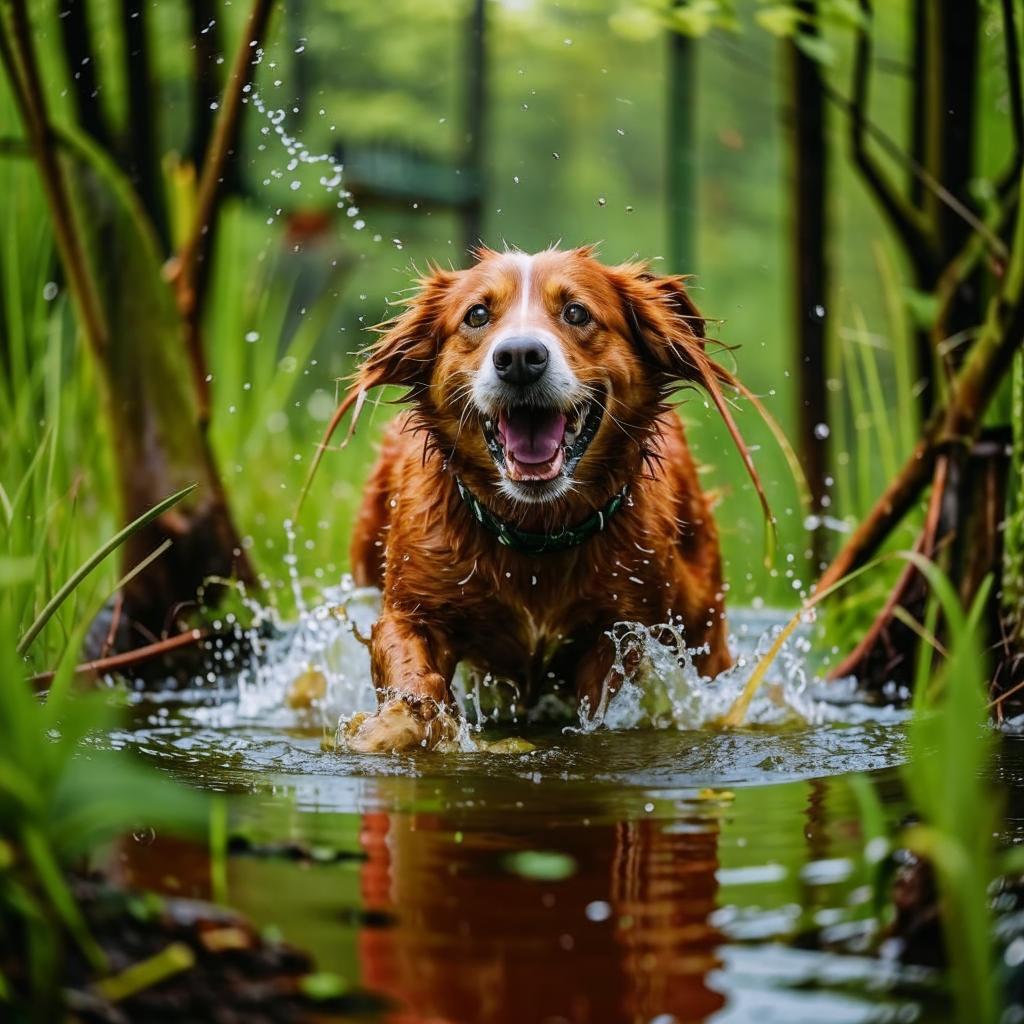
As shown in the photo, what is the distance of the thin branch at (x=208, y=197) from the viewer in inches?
166

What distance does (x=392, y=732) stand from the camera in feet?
10.6

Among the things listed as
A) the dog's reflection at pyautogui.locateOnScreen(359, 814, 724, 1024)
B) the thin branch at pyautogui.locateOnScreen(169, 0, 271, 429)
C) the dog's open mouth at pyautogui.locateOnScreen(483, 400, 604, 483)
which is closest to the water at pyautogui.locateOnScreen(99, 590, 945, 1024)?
the dog's reflection at pyautogui.locateOnScreen(359, 814, 724, 1024)

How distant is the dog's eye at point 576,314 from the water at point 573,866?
885 mm

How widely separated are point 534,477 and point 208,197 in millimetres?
1604

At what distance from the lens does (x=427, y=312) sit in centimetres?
377

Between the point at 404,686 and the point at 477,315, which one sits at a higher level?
the point at 477,315

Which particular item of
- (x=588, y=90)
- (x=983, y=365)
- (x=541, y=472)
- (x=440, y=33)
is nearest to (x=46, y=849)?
(x=541, y=472)

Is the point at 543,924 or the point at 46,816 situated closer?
the point at 46,816

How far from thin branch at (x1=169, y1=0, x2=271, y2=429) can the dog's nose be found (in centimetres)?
142

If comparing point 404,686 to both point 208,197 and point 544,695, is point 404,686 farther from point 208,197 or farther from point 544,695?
point 208,197

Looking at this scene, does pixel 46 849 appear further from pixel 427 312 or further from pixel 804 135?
pixel 804 135

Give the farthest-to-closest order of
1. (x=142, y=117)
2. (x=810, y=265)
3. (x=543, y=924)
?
(x=810, y=265)
(x=142, y=117)
(x=543, y=924)

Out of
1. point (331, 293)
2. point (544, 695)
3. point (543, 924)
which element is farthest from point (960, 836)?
point (331, 293)

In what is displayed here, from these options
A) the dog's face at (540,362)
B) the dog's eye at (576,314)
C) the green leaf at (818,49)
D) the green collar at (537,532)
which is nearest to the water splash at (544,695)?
the green collar at (537,532)
